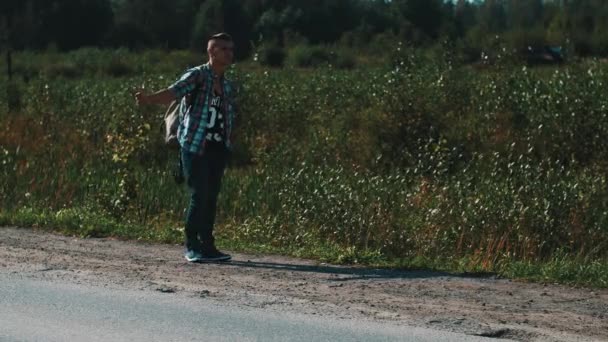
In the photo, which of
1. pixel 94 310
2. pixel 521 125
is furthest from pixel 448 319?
pixel 521 125

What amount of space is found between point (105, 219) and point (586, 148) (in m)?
10.2

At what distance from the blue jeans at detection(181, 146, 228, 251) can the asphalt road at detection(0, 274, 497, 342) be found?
1491mm

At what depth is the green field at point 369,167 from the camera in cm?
1124

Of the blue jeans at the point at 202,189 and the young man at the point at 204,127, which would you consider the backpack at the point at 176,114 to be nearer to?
the young man at the point at 204,127

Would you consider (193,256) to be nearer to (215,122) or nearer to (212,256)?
(212,256)

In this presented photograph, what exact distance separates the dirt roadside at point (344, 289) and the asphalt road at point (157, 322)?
9.1 inches

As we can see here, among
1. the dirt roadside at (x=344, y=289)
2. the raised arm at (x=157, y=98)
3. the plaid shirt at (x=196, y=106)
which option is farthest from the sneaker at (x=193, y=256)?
the raised arm at (x=157, y=98)

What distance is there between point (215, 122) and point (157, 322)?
2.56 m

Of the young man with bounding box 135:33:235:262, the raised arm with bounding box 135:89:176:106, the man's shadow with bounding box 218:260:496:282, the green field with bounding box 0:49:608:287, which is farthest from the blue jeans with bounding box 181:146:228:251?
the green field with bounding box 0:49:608:287

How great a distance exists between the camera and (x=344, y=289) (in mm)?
8383

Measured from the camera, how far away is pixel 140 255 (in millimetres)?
10062

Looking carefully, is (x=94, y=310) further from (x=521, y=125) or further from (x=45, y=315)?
(x=521, y=125)

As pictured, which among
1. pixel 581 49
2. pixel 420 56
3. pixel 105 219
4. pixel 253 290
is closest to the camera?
pixel 253 290

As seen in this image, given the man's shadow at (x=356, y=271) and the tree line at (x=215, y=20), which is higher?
the tree line at (x=215, y=20)
